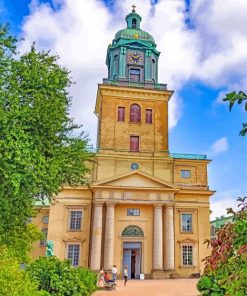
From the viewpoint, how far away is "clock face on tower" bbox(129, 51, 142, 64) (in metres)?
38.5

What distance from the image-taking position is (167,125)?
123 ft

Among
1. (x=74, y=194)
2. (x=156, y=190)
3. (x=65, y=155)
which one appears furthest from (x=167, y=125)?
(x=65, y=155)

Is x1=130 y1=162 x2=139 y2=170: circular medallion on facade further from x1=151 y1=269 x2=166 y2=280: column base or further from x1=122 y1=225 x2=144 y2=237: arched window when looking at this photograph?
x1=151 y1=269 x2=166 y2=280: column base

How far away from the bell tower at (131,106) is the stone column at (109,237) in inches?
156

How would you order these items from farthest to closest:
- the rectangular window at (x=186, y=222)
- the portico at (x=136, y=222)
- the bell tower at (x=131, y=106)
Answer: the bell tower at (x=131, y=106) → the rectangular window at (x=186, y=222) → the portico at (x=136, y=222)

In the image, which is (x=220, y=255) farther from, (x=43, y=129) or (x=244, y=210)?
(x=43, y=129)

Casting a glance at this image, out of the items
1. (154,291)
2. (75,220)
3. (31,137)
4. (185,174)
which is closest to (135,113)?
(185,174)

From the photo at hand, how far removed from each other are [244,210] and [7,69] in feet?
42.1

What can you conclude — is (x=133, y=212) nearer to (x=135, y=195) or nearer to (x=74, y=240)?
(x=135, y=195)

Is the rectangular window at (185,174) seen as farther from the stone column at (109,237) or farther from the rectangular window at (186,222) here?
the stone column at (109,237)

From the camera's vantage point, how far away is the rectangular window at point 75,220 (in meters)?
33.2

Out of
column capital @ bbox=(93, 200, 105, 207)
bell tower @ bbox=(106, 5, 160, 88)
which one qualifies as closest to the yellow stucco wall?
column capital @ bbox=(93, 200, 105, 207)

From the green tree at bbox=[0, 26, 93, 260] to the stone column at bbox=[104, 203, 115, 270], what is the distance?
599 inches

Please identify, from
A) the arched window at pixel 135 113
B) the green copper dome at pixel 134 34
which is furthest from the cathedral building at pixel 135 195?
the green copper dome at pixel 134 34
